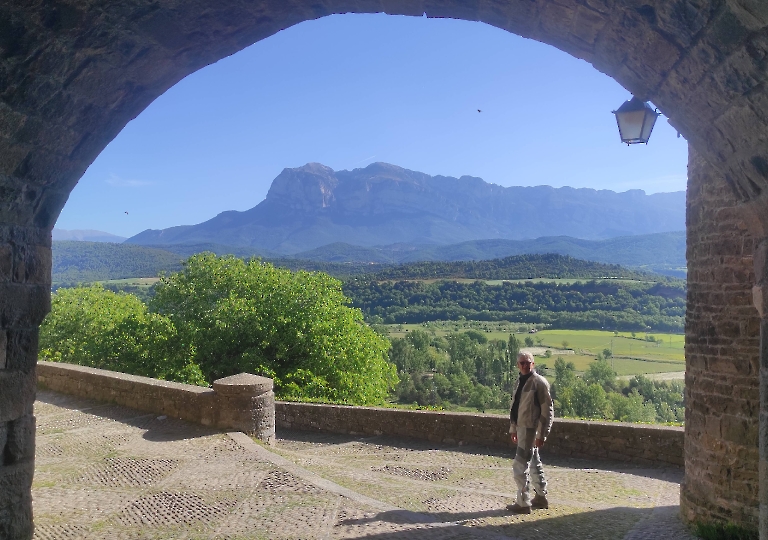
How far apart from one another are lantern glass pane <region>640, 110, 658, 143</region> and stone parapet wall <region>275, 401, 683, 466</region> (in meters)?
5.15

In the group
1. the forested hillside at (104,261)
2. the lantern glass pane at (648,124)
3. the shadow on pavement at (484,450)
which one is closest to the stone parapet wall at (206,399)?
the shadow on pavement at (484,450)

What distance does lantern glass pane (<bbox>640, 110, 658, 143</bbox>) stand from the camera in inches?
215

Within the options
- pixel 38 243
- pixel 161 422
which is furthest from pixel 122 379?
pixel 38 243

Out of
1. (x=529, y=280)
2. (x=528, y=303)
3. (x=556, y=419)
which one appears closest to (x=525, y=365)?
(x=556, y=419)

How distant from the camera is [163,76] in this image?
374 centimetres

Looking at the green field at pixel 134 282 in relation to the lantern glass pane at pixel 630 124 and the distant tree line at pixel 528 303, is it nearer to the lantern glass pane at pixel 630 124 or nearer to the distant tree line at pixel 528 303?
the distant tree line at pixel 528 303

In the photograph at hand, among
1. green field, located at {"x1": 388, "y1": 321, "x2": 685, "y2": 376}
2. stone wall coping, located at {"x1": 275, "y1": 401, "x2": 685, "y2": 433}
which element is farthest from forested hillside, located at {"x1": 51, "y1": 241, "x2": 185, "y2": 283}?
stone wall coping, located at {"x1": 275, "y1": 401, "x2": 685, "y2": 433}

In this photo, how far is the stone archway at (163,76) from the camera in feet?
8.30

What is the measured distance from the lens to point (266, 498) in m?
6.13

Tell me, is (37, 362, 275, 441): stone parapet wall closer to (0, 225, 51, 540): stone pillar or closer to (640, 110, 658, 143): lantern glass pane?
(0, 225, 51, 540): stone pillar

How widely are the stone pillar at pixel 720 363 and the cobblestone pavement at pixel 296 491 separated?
0.56 meters

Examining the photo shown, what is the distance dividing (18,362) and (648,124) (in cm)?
535

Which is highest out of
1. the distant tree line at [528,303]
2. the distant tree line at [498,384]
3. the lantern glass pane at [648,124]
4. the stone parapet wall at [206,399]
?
the lantern glass pane at [648,124]

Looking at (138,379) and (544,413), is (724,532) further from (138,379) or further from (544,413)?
(138,379)
